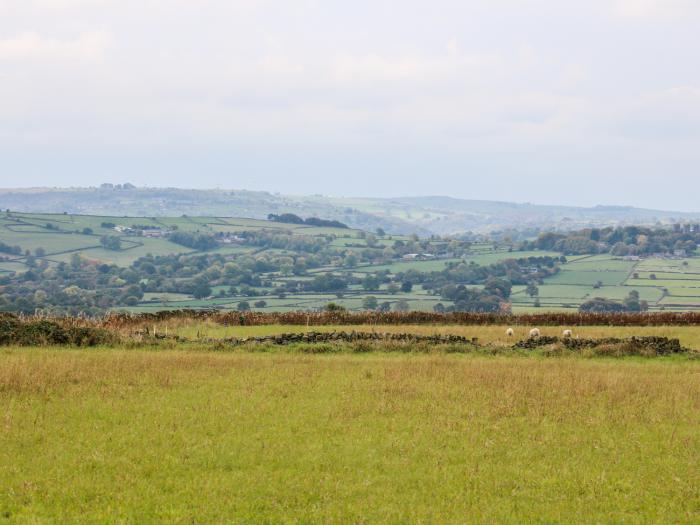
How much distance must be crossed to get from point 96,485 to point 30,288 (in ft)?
344

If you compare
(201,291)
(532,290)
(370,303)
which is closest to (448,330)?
(370,303)

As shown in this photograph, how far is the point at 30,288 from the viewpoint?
113688 mm

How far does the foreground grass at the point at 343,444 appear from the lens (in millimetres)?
14812

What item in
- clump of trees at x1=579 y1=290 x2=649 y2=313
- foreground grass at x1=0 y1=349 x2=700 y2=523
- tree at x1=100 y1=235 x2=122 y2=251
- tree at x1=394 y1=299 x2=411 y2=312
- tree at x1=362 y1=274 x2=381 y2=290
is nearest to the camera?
foreground grass at x1=0 y1=349 x2=700 y2=523

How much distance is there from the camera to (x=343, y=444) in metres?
18.6

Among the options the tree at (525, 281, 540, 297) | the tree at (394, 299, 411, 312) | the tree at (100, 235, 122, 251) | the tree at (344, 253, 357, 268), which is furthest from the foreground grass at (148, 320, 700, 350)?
the tree at (100, 235, 122, 251)

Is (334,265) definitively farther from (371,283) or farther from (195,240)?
(195,240)

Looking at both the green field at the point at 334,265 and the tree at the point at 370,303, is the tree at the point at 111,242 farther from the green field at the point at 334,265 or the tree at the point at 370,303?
the tree at the point at 370,303

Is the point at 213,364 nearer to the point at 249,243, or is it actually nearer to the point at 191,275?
the point at 191,275

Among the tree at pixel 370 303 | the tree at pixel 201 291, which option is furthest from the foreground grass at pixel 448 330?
the tree at pixel 201 291

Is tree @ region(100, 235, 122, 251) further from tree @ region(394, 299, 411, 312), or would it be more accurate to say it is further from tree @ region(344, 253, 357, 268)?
tree @ region(394, 299, 411, 312)

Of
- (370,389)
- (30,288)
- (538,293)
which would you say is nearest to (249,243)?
(30,288)

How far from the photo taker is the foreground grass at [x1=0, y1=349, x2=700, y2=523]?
14.8 m

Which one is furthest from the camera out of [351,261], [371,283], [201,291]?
[351,261]
